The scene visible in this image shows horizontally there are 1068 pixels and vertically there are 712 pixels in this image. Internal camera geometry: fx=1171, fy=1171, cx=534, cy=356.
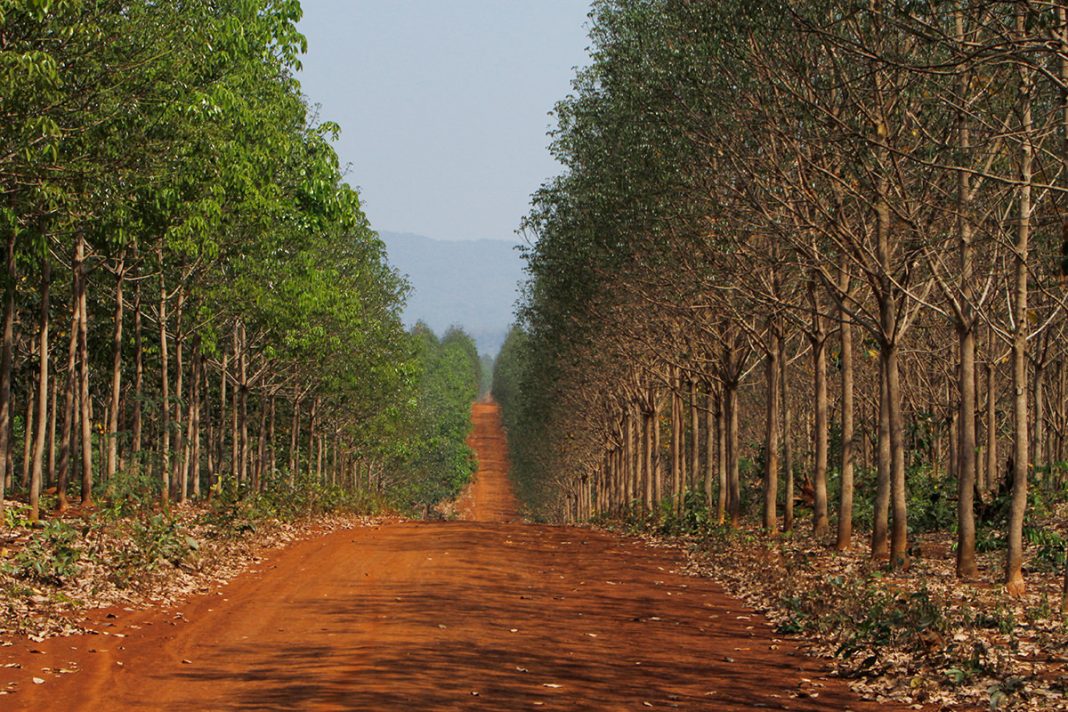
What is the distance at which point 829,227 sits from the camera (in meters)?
19.8

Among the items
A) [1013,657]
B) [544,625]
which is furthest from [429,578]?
[1013,657]

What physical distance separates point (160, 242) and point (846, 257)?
14.7m

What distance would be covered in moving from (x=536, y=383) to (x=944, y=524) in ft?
129

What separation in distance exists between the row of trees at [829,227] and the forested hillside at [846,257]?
0.11 metres

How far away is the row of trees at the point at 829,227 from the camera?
52.7 feet

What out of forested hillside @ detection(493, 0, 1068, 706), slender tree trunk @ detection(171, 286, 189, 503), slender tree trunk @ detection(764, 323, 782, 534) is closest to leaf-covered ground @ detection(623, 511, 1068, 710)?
forested hillside @ detection(493, 0, 1068, 706)

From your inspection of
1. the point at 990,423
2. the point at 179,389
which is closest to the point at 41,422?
the point at 179,389

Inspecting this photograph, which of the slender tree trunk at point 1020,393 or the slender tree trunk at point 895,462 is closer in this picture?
the slender tree trunk at point 1020,393

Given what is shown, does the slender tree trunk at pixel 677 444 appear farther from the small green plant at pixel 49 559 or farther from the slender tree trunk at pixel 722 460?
the small green plant at pixel 49 559

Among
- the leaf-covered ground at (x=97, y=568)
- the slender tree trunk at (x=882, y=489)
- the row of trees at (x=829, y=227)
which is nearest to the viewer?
the leaf-covered ground at (x=97, y=568)

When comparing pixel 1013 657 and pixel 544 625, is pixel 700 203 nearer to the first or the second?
pixel 544 625

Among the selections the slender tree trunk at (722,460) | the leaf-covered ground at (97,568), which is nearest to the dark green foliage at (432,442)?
the slender tree trunk at (722,460)

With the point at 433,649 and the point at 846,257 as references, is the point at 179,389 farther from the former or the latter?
the point at 433,649

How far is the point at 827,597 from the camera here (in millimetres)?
15453
